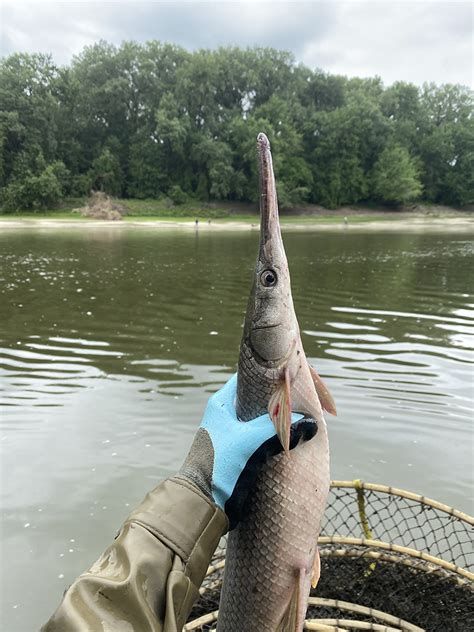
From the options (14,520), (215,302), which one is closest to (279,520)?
(14,520)

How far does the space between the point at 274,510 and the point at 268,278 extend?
105cm

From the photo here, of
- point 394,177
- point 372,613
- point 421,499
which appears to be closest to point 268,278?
point 421,499

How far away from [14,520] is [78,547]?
72 cm

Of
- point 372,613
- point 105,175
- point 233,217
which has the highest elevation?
point 105,175

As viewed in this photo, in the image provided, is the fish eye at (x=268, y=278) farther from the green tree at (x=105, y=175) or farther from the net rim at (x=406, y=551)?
the green tree at (x=105, y=175)

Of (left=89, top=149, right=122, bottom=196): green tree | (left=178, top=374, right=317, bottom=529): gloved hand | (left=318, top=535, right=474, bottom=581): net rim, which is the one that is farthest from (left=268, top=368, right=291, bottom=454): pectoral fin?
(left=89, top=149, right=122, bottom=196): green tree

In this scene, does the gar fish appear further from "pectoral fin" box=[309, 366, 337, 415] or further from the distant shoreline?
the distant shoreline

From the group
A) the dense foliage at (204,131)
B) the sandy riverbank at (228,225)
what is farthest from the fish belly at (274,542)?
the dense foliage at (204,131)

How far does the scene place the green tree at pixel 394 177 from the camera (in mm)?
58875

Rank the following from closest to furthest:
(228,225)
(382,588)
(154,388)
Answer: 1. (382,588)
2. (154,388)
3. (228,225)

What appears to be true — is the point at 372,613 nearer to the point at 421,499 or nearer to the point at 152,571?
the point at 421,499

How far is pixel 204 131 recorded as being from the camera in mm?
60500

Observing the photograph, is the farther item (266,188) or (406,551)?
(406,551)

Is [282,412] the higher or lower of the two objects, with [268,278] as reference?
lower
